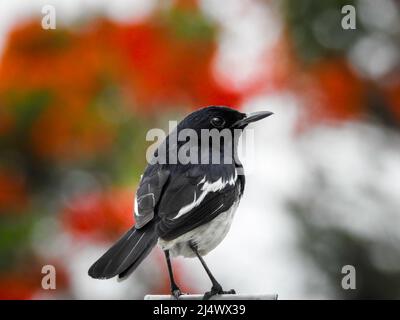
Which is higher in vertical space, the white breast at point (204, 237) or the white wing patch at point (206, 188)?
the white wing patch at point (206, 188)

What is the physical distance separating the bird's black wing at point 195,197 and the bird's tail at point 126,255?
0.22 feet

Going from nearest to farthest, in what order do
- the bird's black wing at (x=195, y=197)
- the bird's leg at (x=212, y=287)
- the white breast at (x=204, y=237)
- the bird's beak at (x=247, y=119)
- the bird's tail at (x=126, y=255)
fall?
1. the bird's tail at (x=126, y=255)
2. the bird's leg at (x=212, y=287)
3. the bird's black wing at (x=195, y=197)
4. the white breast at (x=204, y=237)
5. the bird's beak at (x=247, y=119)

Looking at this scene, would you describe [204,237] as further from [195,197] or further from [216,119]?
[216,119]

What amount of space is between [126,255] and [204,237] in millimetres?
600

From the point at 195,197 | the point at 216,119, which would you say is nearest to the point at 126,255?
the point at 195,197

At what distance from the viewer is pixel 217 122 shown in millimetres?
4160

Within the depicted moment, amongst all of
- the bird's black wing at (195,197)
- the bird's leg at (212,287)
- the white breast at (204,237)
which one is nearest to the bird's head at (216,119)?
the bird's black wing at (195,197)

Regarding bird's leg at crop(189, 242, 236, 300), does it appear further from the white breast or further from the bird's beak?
the bird's beak

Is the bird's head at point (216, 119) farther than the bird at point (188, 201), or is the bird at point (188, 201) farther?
the bird's head at point (216, 119)

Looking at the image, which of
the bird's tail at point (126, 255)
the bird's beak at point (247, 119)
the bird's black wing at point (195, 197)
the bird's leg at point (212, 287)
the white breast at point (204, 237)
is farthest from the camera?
the bird's beak at point (247, 119)

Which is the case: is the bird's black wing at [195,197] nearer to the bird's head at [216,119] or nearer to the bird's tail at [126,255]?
the bird's tail at [126,255]

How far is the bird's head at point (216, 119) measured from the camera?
13.4ft

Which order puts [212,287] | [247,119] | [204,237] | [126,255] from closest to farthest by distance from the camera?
1. [126,255]
2. [212,287]
3. [204,237]
4. [247,119]

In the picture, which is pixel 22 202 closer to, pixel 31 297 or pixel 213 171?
pixel 31 297
